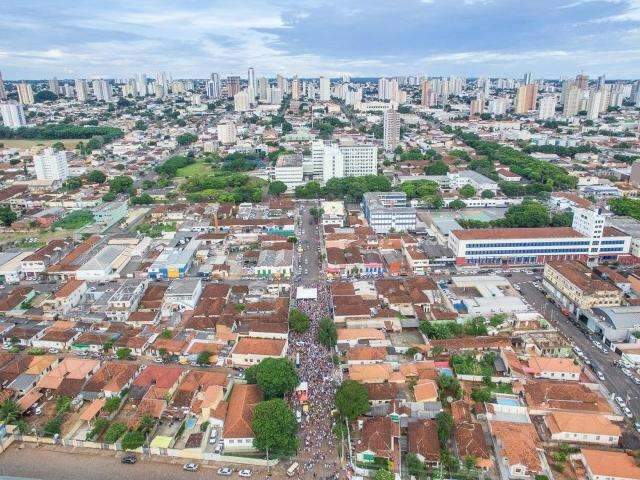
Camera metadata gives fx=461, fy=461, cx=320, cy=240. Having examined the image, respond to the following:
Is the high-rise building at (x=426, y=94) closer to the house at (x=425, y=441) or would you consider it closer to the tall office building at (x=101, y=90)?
the tall office building at (x=101, y=90)

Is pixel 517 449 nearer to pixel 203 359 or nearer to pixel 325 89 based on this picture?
pixel 203 359

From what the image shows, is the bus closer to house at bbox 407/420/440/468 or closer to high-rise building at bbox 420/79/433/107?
house at bbox 407/420/440/468

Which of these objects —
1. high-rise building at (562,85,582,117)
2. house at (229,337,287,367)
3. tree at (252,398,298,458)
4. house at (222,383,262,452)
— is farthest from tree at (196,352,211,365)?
high-rise building at (562,85,582,117)

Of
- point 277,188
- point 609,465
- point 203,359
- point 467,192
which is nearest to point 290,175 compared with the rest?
point 277,188

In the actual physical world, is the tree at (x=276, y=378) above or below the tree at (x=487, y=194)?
below

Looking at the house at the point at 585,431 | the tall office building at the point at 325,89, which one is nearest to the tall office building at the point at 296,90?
the tall office building at the point at 325,89

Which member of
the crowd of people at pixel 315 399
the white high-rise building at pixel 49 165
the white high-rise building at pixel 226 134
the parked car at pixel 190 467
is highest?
the white high-rise building at pixel 226 134

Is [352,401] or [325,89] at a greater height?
[325,89]
